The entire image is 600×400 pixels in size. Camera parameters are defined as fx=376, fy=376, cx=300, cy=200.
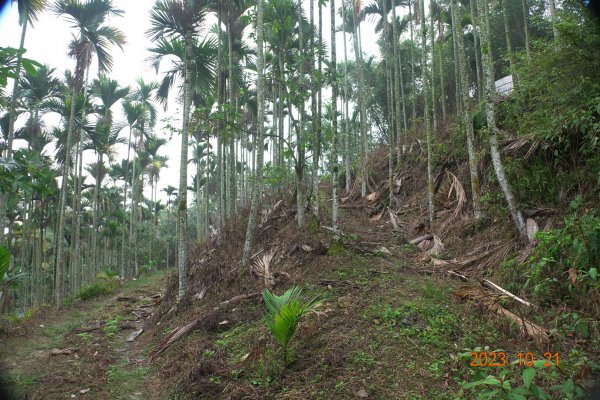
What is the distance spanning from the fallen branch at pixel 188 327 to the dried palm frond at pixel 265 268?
1.30 ft

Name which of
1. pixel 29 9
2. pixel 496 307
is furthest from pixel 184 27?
pixel 496 307

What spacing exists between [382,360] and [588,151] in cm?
477

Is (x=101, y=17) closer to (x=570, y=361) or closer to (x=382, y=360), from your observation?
(x=382, y=360)

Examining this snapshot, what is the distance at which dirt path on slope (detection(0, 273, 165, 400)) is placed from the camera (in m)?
5.26

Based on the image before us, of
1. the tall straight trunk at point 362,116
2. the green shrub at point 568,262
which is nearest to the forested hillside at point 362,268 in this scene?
the green shrub at point 568,262

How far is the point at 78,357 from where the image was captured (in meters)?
6.79

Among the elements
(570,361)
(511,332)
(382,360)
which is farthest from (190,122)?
(570,361)

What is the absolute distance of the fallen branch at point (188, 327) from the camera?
22.2 feet

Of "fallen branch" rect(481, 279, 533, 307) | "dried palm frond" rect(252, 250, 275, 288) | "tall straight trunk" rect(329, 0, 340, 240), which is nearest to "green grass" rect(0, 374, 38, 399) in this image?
"dried palm frond" rect(252, 250, 275, 288)

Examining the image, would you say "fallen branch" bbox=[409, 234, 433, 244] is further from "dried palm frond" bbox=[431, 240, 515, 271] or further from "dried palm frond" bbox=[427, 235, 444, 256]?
"dried palm frond" bbox=[431, 240, 515, 271]

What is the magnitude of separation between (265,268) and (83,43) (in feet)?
38.4

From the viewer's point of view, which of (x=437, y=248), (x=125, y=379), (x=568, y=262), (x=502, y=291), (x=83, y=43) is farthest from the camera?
(x=83, y=43)
